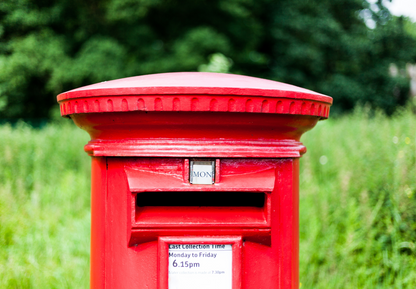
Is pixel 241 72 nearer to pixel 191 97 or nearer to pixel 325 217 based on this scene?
pixel 325 217

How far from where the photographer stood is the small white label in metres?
1.21

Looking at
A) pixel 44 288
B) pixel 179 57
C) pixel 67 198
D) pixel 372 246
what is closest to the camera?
pixel 44 288

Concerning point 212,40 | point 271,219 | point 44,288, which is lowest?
point 44,288

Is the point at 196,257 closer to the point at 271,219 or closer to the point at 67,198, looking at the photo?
the point at 271,219

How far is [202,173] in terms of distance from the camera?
4.00ft

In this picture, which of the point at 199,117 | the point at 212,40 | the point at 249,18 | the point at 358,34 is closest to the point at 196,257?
the point at 199,117

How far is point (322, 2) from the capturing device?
18344 mm

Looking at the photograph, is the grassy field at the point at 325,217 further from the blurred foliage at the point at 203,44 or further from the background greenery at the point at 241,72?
the blurred foliage at the point at 203,44

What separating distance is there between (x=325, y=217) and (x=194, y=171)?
7.61 feet

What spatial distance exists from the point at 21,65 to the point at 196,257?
12698 mm

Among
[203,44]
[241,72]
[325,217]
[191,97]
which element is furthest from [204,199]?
[241,72]

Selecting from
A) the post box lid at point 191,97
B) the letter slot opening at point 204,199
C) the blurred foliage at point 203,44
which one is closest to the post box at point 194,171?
the post box lid at point 191,97

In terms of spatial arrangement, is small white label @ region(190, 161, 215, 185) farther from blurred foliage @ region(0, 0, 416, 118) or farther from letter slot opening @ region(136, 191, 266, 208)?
blurred foliage @ region(0, 0, 416, 118)

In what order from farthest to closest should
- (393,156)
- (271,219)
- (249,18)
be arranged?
1. (249,18)
2. (393,156)
3. (271,219)
